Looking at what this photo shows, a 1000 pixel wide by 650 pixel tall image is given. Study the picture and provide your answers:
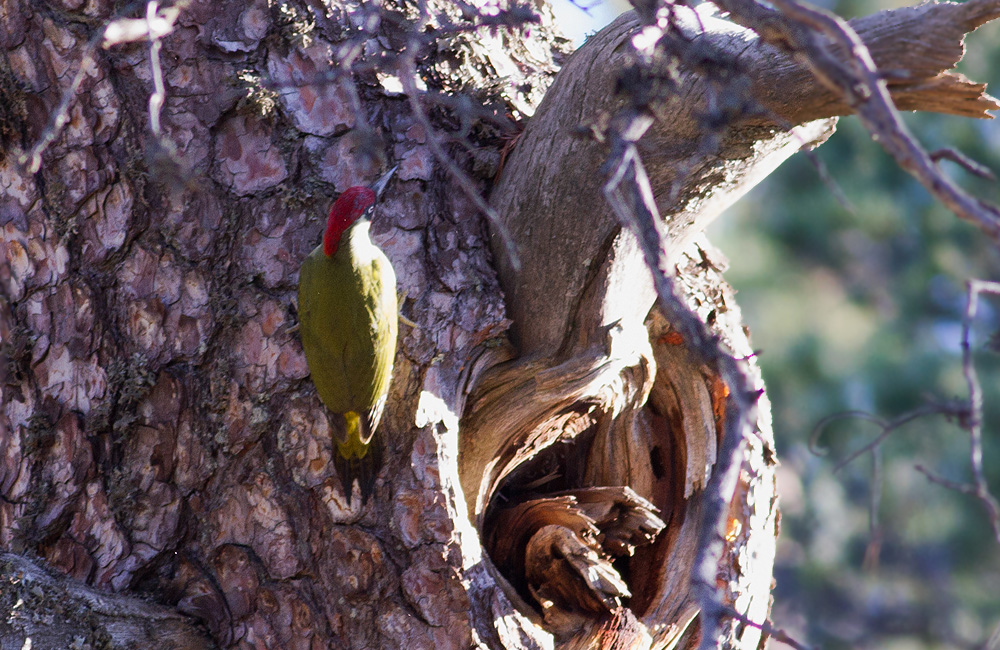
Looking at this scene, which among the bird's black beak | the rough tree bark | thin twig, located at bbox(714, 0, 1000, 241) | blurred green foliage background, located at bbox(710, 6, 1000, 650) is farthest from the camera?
blurred green foliage background, located at bbox(710, 6, 1000, 650)

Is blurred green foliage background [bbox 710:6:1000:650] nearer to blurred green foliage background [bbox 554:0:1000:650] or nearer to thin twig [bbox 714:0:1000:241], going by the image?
blurred green foliage background [bbox 554:0:1000:650]

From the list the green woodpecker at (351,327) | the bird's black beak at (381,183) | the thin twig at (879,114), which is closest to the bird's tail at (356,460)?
the green woodpecker at (351,327)

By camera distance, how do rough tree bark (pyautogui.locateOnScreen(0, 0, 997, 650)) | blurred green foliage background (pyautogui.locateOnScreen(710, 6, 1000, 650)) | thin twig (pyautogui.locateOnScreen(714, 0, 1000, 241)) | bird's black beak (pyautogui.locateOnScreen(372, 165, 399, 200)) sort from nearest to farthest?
thin twig (pyautogui.locateOnScreen(714, 0, 1000, 241))
rough tree bark (pyautogui.locateOnScreen(0, 0, 997, 650))
bird's black beak (pyautogui.locateOnScreen(372, 165, 399, 200))
blurred green foliage background (pyautogui.locateOnScreen(710, 6, 1000, 650))

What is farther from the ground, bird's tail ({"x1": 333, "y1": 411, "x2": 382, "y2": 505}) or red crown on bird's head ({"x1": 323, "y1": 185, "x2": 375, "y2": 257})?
red crown on bird's head ({"x1": 323, "y1": 185, "x2": 375, "y2": 257})

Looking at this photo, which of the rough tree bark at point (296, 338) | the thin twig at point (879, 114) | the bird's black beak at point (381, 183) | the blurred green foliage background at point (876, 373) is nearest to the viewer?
the thin twig at point (879, 114)

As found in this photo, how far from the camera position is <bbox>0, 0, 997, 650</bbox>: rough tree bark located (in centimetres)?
205

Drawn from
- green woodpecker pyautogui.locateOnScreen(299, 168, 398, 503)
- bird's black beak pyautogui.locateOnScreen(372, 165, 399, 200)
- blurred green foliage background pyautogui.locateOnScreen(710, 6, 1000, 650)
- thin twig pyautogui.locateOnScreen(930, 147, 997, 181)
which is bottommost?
blurred green foliage background pyautogui.locateOnScreen(710, 6, 1000, 650)

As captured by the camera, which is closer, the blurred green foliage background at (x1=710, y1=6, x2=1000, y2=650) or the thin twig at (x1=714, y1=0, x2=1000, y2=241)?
the thin twig at (x1=714, y1=0, x2=1000, y2=241)

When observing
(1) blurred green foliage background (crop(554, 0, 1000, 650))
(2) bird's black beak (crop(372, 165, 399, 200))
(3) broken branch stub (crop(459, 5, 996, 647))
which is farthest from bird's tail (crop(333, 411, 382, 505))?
(1) blurred green foliage background (crop(554, 0, 1000, 650))

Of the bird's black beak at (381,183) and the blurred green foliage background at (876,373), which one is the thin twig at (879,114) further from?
the blurred green foliage background at (876,373)

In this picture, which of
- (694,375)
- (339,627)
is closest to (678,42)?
(694,375)

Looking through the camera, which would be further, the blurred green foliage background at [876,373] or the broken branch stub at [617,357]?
the blurred green foliage background at [876,373]

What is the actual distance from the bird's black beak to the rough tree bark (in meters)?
0.04

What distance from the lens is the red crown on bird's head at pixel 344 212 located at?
84.1 inches
